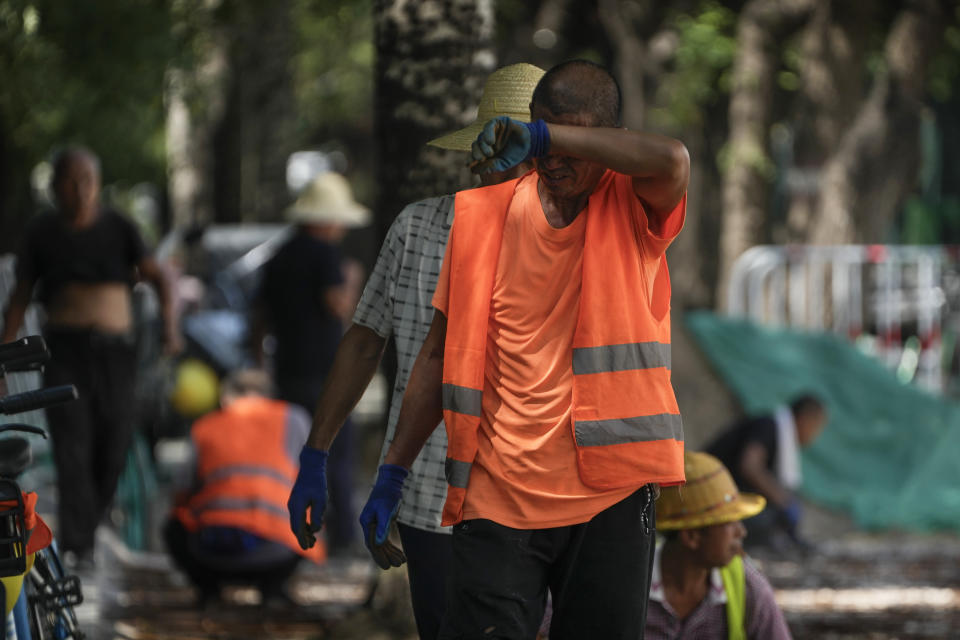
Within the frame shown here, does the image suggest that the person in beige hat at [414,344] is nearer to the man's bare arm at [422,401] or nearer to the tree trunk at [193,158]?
the man's bare arm at [422,401]

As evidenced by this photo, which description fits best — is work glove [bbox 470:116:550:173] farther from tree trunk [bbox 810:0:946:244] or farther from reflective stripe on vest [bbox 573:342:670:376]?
tree trunk [bbox 810:0:946:244]

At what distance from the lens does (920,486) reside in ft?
37.8

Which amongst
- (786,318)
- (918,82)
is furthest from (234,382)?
(918,82)

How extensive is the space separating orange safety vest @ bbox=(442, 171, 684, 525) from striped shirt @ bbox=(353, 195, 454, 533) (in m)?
0.51

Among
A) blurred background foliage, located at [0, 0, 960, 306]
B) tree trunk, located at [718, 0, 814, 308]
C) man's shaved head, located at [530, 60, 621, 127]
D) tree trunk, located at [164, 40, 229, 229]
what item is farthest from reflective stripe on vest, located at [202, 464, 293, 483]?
tree trunk, located at [718, 0, 814, 308]

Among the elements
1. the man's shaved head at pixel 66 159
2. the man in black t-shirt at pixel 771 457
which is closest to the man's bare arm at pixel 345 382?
the man's shaved head at pixel 66 159

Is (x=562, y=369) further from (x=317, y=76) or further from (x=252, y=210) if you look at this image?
(x=317, y=76)

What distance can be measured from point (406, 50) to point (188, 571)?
2.91m

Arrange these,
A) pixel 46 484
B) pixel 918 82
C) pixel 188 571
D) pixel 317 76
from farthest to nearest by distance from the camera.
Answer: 1. pixel 317 76
2. pixel 918 82
3. pixel 46 484
4. pixel 188 571

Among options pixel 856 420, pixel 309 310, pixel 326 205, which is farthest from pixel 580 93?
pixel 856 420

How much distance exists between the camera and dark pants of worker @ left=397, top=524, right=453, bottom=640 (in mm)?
4270

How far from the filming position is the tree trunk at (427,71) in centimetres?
655

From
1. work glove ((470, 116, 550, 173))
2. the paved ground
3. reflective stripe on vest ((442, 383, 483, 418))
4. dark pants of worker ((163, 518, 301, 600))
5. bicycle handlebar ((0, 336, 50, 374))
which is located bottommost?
the paved ground

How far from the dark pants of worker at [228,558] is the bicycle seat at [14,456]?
149 inches
